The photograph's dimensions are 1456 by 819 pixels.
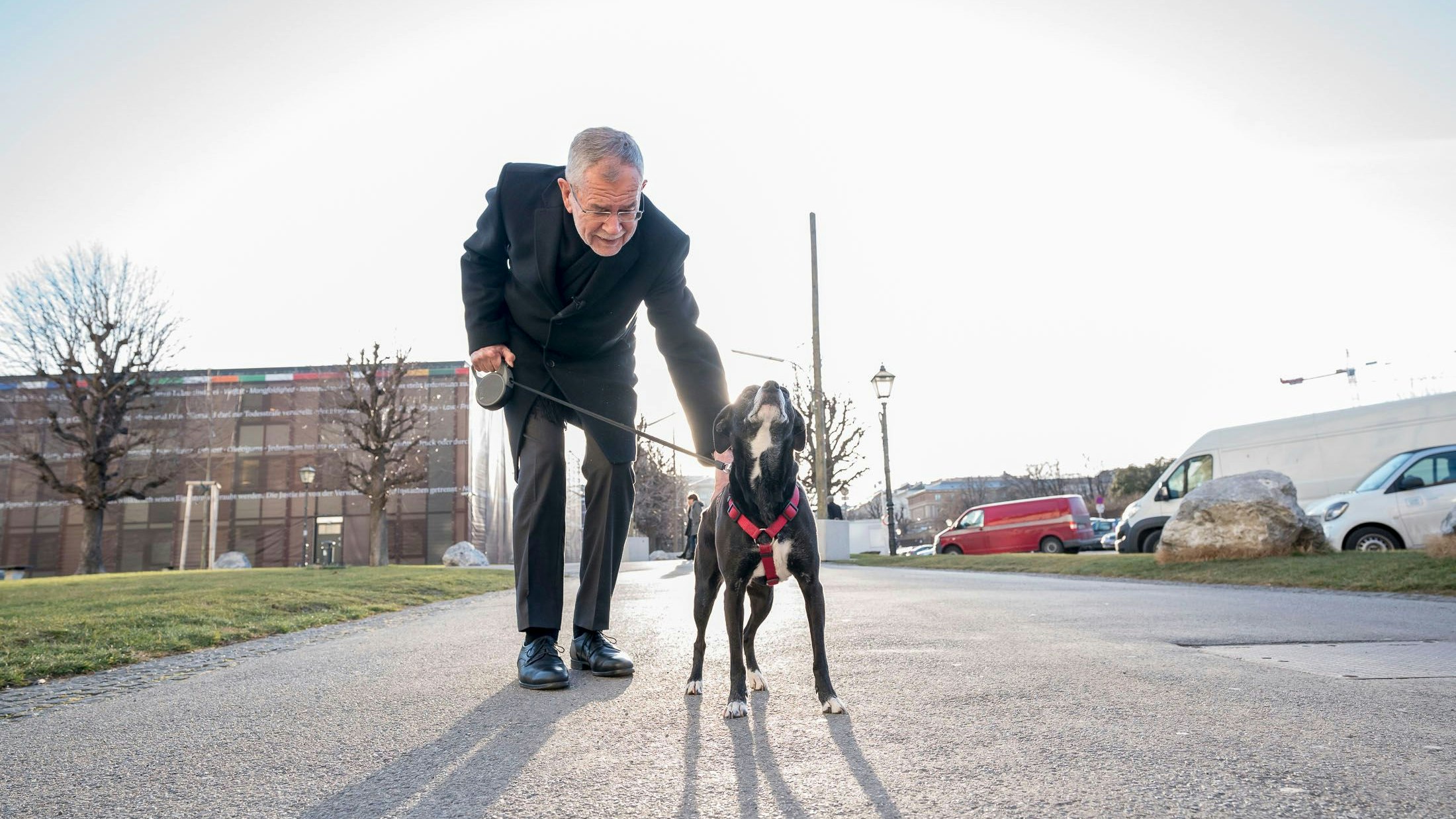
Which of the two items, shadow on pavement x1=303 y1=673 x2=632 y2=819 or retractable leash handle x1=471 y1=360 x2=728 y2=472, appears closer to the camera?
shadow on pavement x1=303 y1=673 x2=632 y2=819

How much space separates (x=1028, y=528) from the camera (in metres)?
28.3

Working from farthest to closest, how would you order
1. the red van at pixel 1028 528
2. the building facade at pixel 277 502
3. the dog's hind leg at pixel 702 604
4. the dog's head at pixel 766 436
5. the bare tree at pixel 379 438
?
the building facade at pixel 277 502, the bare tree at pixel 379 438, the red van at pixel 1028 528, the dog's hind leg at pixel 702 604, the dog's head at pixel 766 436

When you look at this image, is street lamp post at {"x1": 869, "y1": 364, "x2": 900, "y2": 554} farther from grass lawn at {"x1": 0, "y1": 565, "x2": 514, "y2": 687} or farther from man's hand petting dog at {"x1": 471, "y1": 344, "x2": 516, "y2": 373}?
man's hand petting dog at {"x1": 471, "y1": 344, "x2": 516, "y2": 373}

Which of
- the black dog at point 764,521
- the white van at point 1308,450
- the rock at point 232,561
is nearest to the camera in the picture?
the black dog at point 764,521

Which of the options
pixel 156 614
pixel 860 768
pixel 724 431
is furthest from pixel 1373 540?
pixel 156 614

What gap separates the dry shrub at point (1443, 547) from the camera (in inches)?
365

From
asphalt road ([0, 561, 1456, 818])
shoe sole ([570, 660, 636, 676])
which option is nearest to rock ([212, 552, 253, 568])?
asphalt road ([0, 561, 1456, 818])

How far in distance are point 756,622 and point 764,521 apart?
0.60 m

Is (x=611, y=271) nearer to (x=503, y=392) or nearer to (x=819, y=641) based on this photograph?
(x=503, y=392)

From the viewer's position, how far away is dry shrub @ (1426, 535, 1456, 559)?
9.27 meters

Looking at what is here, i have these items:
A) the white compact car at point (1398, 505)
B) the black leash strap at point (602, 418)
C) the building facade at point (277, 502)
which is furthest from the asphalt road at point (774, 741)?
the building facade at point (277, 502)

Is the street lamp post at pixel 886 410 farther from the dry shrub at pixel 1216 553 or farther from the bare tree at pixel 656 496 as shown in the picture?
the bare tree at pixel 656 496

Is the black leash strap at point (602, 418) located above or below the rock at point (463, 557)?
above

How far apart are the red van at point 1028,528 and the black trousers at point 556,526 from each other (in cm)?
2498
